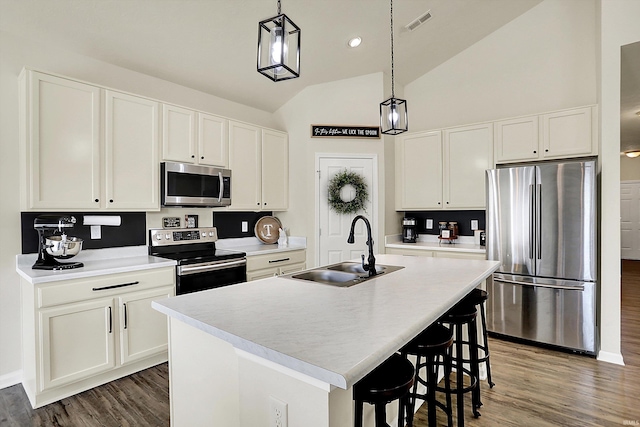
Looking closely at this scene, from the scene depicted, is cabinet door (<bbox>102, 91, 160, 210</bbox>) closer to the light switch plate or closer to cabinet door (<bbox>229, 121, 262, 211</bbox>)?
the light switch plate

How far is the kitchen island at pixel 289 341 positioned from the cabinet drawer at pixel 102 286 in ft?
4.12

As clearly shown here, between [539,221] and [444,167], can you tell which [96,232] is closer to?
[444,167]

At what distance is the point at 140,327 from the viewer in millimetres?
2715

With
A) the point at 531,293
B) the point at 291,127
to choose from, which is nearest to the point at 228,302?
the point at 531,293

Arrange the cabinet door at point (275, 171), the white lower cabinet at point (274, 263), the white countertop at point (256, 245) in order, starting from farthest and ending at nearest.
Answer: the cabinet door at point (275, 171) → the white countertop at point (256, 245) → the white lower cabinet at point (274, 263)

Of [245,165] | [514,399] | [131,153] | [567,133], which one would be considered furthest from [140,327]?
[567,133]

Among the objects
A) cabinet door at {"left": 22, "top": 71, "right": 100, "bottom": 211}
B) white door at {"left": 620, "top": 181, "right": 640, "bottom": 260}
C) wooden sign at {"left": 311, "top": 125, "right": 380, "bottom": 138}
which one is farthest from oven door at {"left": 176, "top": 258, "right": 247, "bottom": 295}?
white door at {"left": 620, "top": 181, "right": 640, "bottom": 260}

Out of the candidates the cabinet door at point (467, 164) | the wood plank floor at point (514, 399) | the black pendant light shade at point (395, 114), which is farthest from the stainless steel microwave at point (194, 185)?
the cabinet door at point (467, 164)

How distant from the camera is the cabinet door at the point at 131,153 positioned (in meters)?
2.81

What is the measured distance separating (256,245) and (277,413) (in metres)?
3.24

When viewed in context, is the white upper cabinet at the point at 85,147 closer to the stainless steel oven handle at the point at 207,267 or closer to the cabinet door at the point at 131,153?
the cabinet door at the point at 131,153

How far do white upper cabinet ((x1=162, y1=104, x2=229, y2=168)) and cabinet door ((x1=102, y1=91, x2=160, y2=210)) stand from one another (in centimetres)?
13

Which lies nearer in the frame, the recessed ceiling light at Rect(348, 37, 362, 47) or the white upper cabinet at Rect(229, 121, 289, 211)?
the recessed ceiling light at Rect(348, 37, 362, 47)

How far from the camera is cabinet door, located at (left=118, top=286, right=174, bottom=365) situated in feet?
8.60
